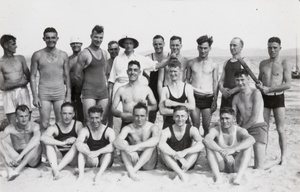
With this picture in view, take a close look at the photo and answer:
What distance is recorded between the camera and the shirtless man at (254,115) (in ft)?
15.0

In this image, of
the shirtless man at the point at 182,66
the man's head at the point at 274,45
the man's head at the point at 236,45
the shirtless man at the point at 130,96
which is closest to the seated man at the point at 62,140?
the shirtless man at the point at 130,96

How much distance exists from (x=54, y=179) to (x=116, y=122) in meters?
2.90

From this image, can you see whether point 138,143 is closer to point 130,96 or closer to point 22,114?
point 130,96

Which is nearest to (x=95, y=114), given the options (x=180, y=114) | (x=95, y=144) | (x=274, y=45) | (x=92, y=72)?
(x=95, y=144)

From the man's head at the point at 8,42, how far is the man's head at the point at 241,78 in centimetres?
330

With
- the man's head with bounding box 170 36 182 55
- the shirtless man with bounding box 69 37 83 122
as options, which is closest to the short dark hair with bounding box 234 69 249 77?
the man's head with bounding box 170 36 182 55

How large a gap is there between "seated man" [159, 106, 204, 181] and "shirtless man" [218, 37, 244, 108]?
950mm

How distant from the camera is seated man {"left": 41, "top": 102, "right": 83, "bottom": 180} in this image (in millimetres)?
4352

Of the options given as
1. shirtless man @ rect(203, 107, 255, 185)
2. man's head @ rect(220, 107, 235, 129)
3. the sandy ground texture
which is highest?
man's head @ rect(220, 107, 235, 129)

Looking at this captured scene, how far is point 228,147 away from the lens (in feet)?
14.2

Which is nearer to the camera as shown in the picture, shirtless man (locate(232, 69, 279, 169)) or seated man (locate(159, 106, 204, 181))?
seated man (locate(159, 106, 204, 181))

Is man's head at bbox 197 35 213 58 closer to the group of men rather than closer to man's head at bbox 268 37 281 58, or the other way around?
the group of men

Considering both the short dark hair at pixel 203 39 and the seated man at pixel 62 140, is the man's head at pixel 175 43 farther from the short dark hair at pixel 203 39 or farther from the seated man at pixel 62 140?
the seated man at pixel 62 140

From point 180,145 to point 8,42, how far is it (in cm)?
294
